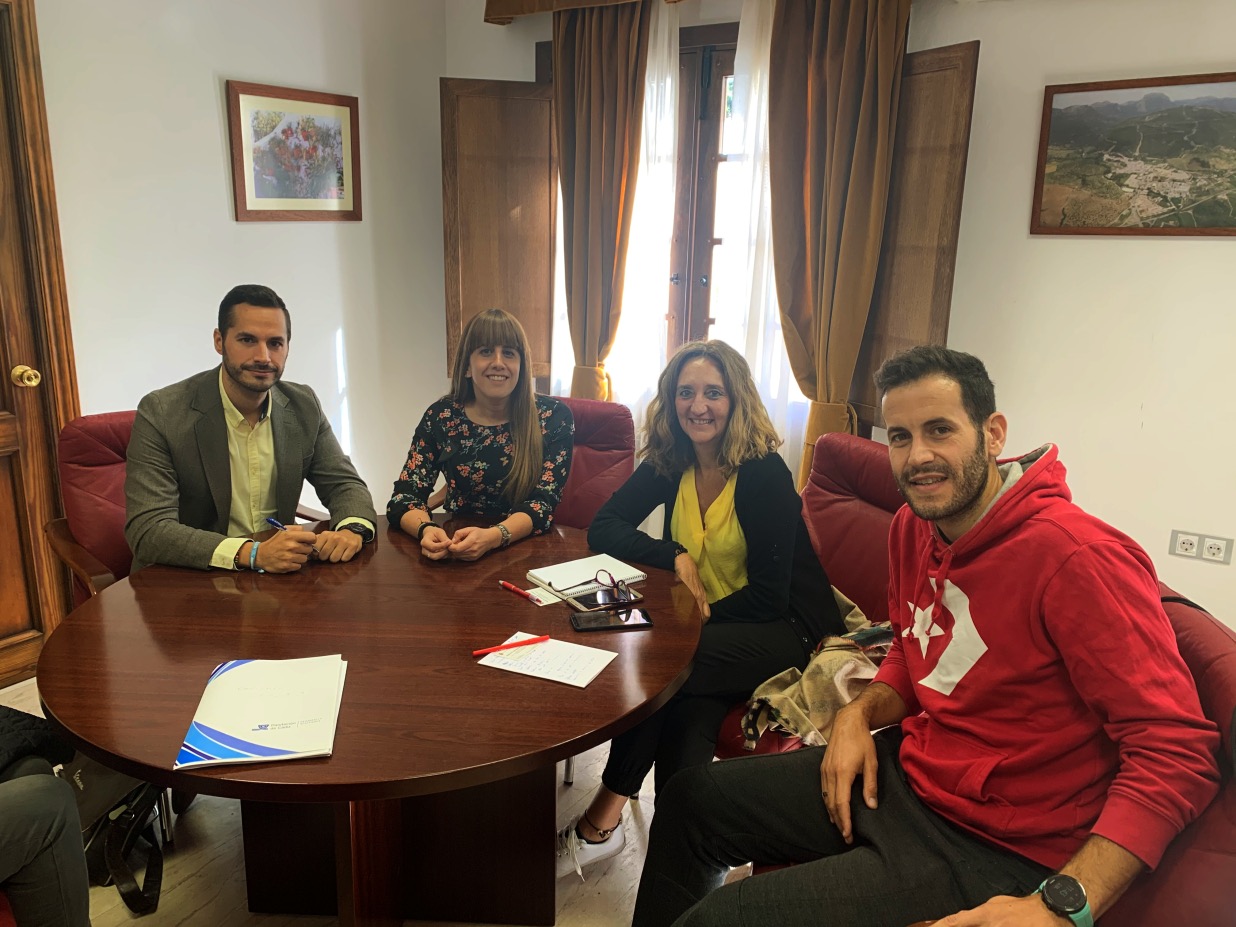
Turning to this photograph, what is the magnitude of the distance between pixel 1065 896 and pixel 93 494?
85.4 inches

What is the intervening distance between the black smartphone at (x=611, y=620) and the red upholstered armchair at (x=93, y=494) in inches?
49.0

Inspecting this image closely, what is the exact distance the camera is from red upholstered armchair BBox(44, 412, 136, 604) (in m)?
2.20

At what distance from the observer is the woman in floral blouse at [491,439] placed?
7.63ft

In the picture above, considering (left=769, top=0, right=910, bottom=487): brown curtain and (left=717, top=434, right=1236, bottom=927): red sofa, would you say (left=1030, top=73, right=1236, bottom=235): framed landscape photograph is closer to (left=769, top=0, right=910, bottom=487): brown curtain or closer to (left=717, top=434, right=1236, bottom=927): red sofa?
(left=769, top=0, right=910, bottom=487): brown curtain

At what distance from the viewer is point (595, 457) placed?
2.63m

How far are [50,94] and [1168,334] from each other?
11.1ft

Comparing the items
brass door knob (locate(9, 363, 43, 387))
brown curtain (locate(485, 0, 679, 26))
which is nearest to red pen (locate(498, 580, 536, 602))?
brass door knob (locate(9, 363, 43, 387))

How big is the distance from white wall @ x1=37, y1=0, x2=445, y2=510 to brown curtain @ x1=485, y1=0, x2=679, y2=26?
1.21 feet

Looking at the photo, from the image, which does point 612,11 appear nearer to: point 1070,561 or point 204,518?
point 204,518

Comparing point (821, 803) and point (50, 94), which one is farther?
point (50, 94)

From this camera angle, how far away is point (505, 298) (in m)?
3.80

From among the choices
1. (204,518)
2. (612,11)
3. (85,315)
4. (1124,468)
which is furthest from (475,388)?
(1124,468)

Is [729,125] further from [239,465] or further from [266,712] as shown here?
[266,712]

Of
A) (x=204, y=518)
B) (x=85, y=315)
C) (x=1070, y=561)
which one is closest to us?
(x=1070, y=561)
